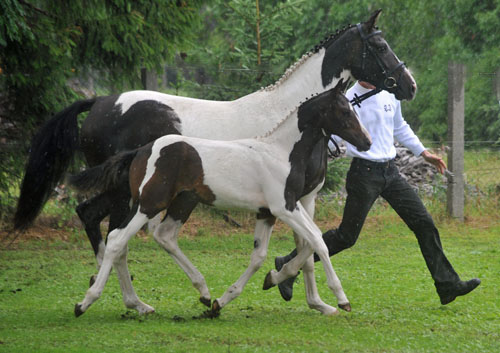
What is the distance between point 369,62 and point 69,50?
447 cm

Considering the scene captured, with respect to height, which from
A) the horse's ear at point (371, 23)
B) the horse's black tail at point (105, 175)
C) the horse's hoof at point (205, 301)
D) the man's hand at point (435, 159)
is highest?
the horse's ear at point (371, 23)

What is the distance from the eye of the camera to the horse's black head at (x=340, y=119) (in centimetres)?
615

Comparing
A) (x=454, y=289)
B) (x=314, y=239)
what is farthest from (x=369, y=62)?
(x=454, y=289)

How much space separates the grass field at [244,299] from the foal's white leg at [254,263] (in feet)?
0.49

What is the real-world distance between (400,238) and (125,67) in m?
4.72

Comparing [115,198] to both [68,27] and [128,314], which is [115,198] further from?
[68,27]

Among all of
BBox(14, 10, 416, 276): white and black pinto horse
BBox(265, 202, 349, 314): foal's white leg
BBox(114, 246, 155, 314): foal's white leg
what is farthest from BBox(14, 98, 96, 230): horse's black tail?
BBox(265, 202, 349, 314): foal's white leg

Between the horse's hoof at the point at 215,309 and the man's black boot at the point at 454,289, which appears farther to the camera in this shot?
the man's black boot at the point at 454,289

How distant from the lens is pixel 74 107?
26.7 ft

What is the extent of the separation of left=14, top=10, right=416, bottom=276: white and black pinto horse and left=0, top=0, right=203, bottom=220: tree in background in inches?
83.4

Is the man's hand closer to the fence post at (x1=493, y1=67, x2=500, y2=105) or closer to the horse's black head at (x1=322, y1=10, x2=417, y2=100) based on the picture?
the horse's black head at (x1=322, y1=10, x2=417, y2=100)

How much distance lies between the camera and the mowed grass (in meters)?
5.53

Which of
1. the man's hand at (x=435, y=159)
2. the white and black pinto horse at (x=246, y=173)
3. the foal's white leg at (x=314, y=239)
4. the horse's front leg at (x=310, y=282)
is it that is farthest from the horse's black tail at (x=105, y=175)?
the man's hand at (x=435, y=159)

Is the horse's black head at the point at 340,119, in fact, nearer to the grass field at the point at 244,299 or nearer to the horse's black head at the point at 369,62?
the horse's black head at the point at 369,62
